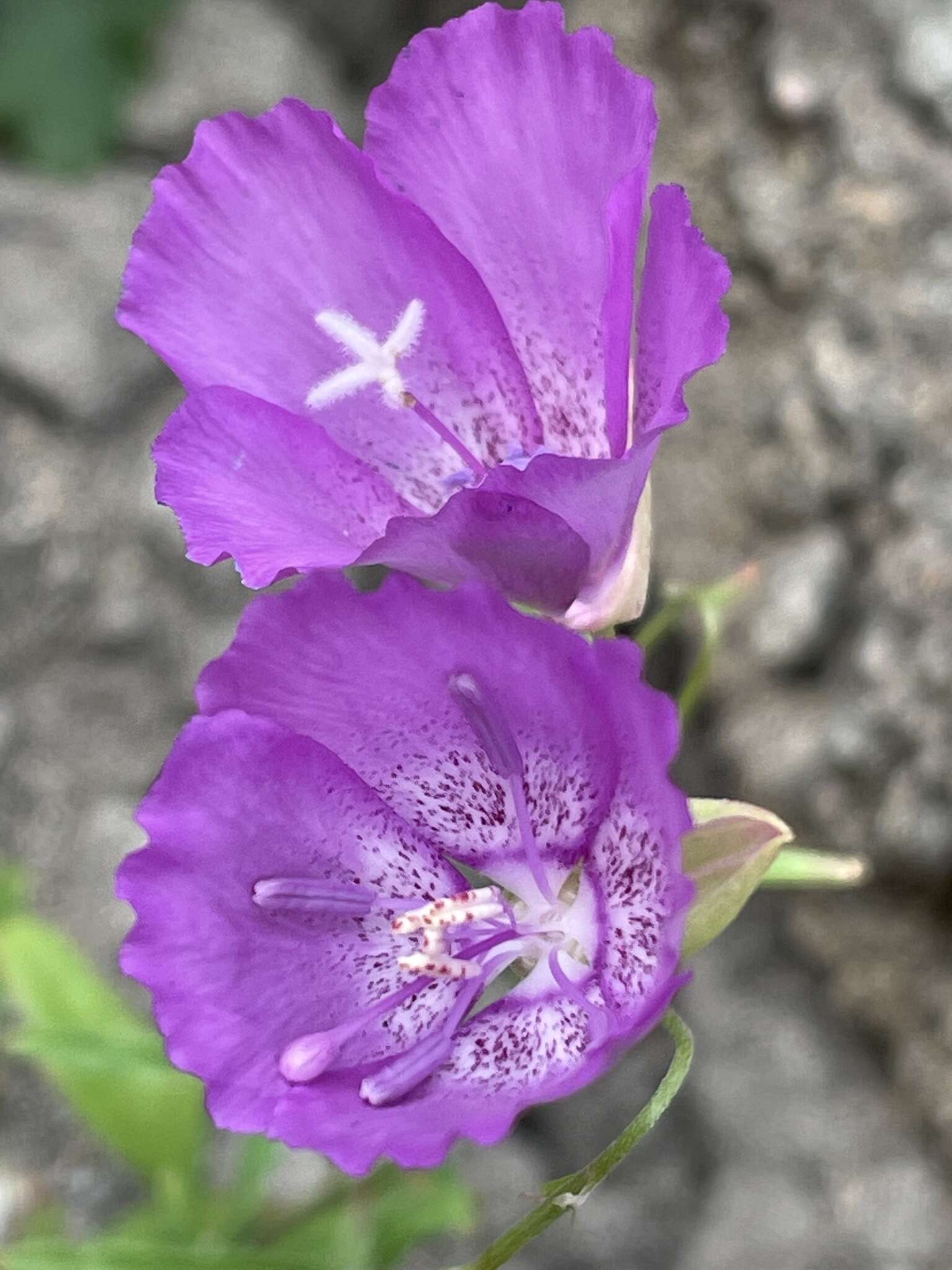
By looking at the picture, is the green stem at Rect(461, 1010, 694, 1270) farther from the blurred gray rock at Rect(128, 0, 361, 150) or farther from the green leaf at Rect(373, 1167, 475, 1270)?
the blurred gray rock at Rect(128, 0, 361, 150)

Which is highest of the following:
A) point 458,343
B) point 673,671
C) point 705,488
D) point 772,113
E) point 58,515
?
point 458,343

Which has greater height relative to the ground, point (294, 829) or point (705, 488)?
point (294, 829)

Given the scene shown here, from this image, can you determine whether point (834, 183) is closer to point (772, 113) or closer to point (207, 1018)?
point (772, 113)

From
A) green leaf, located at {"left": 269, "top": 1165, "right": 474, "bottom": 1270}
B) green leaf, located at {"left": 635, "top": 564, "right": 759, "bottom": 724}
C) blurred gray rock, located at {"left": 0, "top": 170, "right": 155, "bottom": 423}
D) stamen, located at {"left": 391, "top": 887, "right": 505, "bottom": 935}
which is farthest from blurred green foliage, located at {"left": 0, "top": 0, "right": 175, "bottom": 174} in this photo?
stamen, located at {"left": 391, "top": 887, "right": 505, "bottom": 935}

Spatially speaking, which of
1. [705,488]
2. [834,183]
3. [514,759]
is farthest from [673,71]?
[514,759]

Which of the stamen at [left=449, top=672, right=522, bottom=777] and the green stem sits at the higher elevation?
the stamen at [left=449, top=672, right=522, bottom=777]

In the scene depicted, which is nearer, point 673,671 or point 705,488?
point 705,488

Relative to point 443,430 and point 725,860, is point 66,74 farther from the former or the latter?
point 725,860

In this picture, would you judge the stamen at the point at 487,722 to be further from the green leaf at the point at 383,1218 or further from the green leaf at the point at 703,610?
the green leaf at the point at 383,1218
